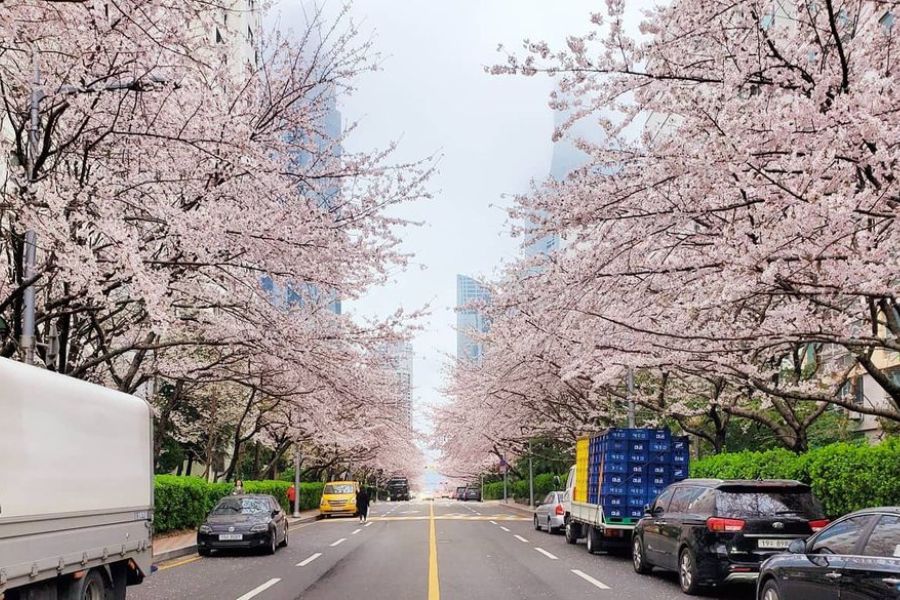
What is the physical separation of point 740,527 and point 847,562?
14.7 ft

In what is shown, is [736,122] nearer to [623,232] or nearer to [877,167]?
[877,167]

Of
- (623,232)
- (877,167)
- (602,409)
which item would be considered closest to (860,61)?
(877,167)

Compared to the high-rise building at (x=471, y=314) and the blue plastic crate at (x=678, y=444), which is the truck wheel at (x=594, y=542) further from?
the high-rise building at (x=471, y=314)

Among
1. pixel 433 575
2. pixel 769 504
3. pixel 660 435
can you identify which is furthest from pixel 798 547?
pixel 660 435

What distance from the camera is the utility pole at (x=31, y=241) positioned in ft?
36.9

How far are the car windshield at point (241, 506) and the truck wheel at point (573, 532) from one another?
26.7 ft

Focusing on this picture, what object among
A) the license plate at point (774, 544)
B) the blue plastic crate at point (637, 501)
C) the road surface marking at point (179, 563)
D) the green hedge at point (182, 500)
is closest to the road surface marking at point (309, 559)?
the road surface marking at point (179, 563)

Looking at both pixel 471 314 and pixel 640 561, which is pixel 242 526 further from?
pixel 471 314

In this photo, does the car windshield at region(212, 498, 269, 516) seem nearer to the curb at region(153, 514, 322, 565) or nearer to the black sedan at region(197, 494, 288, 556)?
the black sedan at region(197, 494, 288, 556)

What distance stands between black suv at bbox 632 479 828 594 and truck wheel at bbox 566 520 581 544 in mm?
9997

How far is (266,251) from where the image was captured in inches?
496

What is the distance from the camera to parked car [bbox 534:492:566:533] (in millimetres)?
26766

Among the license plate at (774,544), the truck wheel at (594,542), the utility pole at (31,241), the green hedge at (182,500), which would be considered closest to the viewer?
the utility pole at (31,241)

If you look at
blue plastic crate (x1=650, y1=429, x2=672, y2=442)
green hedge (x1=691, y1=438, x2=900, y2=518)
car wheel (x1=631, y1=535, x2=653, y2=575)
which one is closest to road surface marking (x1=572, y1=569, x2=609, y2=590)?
car wheel (x1=631, y1=535, x2=653, y2=575)
